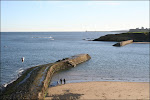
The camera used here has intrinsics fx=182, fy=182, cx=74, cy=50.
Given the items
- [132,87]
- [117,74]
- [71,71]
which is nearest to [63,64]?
[71,71]

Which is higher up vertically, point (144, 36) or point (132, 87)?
point (144, 36)

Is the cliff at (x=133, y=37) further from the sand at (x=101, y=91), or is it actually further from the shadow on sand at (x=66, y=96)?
the shadow on sand at (x=66, y=96)

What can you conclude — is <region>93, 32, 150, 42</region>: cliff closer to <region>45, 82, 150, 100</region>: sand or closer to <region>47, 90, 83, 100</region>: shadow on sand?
<region>45, 82, 150, 100</region>: sand

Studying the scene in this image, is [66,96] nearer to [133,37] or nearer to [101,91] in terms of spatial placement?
[101,91]

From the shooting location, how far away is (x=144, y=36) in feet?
419

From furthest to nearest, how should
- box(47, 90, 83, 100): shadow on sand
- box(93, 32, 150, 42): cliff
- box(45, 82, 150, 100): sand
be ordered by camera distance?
box(93, 32, 150, 42): cliff, box(45, 82, 150, 100): sand, box(47, 90, 83, 100): shadow on sand

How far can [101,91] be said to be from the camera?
22.6 m

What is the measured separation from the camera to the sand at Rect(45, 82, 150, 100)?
20719 millimetres

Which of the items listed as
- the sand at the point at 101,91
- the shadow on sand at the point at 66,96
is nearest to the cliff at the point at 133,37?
the sand at the point at 101,91

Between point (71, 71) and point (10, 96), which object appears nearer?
point (10, 96)

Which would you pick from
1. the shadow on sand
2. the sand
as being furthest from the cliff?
the shadow on sand

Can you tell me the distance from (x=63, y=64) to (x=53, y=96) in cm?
1622

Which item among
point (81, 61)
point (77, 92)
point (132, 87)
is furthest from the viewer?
point (81, 61)

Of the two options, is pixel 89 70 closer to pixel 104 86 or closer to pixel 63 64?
pixel 63 64
